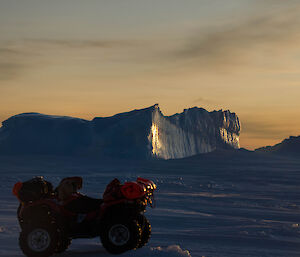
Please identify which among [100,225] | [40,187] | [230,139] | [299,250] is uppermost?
[230,139]

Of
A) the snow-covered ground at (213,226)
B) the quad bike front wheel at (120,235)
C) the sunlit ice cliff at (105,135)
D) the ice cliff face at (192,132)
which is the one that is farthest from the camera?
the ice cliff face at (192,132)

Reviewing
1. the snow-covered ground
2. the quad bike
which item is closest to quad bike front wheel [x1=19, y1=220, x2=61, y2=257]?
the quad bike

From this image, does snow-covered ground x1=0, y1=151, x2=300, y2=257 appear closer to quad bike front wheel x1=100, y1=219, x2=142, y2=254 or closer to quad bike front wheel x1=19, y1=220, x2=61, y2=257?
quad bike front wheel x1=100, y1=219, x2=142, y2=254

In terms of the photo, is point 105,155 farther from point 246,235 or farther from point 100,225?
point 100,225

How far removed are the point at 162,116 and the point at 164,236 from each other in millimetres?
45710

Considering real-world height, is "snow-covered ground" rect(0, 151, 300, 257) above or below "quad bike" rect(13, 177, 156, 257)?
below

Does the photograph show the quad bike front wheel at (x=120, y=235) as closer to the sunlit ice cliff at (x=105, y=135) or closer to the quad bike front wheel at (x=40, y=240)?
the quad bike front wheel at (x=40, y=240)

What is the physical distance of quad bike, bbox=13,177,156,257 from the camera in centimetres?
591

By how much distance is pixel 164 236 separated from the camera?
1189cm

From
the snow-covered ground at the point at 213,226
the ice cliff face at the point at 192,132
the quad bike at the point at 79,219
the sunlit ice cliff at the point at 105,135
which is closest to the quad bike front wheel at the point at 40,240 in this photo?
the quad bike at the point at 79,219

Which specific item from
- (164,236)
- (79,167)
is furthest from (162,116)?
(164,236)

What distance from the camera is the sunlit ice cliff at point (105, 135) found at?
52.7 m

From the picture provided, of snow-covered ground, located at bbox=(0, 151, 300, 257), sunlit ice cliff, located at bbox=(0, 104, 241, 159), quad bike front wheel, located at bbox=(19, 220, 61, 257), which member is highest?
sunlit ice cliff, located at bbox=(0, 104, 241, 159)

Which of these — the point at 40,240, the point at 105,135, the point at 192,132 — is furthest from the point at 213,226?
the point at 192,132
